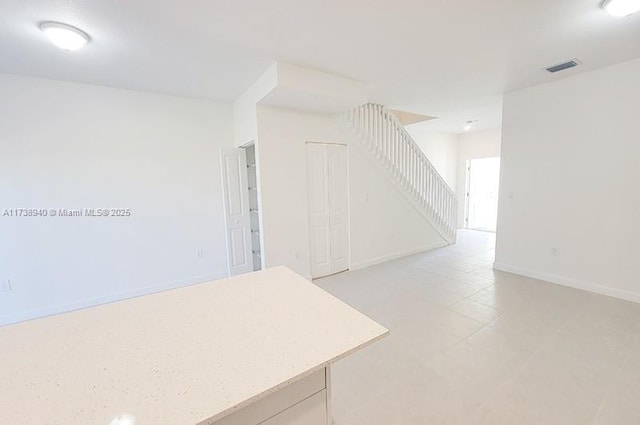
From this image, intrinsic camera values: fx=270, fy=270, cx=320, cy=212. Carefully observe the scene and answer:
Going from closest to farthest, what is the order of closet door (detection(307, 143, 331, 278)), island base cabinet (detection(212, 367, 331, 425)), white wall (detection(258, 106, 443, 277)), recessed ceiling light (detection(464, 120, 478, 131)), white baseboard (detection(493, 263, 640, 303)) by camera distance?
island base cabinet (detection(212, 367, 331, 425))
white baseboard (detection(493, 263, 640, 303))
white wall (detection(258, 106, 443, 277))
closet door (detection(307, 143, 331, 278))
recessed ceiling light (detection(464, 120, 478, 131))

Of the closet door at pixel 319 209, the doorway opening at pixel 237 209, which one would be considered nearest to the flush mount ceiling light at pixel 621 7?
the closet door at pixel 319 209

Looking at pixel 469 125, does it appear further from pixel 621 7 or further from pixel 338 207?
pixel 621 7

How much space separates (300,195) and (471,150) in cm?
623

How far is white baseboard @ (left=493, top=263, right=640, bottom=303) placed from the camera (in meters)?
3.10

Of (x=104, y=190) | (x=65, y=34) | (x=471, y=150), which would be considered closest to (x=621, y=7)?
(x=65, y=34)

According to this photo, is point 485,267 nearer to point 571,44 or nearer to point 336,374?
point 571,44

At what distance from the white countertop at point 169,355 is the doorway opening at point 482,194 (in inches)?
313

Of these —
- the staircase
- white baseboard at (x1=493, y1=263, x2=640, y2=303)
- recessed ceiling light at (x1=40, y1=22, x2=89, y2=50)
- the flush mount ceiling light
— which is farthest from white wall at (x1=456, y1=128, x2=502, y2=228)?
recessed ceiling light at (x1=40, y1=22, x2=89, y2=50)

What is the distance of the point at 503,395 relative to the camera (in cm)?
180

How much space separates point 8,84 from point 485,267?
6617 mm

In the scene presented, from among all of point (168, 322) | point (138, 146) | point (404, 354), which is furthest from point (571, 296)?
point (138, 146)

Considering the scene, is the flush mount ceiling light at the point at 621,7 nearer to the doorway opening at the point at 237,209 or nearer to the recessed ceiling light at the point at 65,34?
the doorway opening at the point at 237,209

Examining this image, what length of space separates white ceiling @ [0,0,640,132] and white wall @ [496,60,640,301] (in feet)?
1.19

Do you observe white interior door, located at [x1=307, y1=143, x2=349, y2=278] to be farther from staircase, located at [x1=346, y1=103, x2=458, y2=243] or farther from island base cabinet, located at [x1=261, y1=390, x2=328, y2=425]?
island base cabinet, located at [x1=261, y1=390, x2=328, y2=425]
